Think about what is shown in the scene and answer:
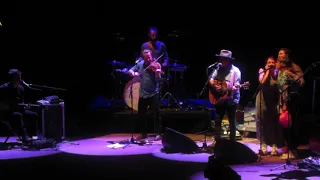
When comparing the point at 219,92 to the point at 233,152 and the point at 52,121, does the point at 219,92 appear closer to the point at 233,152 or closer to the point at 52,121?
the point at 233,152

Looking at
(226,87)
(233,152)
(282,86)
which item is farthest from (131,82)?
(282,86)

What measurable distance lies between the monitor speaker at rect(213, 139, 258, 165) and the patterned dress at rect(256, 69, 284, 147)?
0.72m

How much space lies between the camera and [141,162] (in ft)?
23.0

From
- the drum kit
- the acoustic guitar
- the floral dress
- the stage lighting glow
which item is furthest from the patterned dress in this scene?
the drum kit

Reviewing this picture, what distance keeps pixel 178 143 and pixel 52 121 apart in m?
3.12

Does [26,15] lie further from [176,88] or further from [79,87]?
[176,88]

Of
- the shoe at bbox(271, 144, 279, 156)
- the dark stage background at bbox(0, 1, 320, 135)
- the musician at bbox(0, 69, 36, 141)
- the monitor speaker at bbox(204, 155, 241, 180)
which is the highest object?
the dark stage background at bbox(0, 1, 320, 135)

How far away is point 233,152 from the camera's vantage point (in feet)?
22.5

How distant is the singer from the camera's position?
24.1 ft

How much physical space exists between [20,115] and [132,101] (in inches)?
97.5

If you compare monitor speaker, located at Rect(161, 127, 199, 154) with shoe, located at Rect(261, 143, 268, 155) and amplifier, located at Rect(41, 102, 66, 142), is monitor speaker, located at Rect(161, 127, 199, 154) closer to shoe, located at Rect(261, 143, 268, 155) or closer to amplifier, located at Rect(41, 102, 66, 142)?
shoe, located at Rect(261, 143, 268, 155)

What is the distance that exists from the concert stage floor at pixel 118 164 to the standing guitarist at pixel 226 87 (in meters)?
1.03

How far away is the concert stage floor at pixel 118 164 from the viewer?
611cm

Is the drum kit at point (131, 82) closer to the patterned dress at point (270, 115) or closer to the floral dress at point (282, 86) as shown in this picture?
the patterned dress at point (270, 115)
